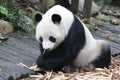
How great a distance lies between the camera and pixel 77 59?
5598 mm

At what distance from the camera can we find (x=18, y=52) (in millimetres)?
6156

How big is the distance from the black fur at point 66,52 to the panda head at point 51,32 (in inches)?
5.8

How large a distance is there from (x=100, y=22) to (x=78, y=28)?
3928 mm

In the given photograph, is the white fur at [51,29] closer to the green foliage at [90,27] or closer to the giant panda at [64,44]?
the giant panda at [64,44]

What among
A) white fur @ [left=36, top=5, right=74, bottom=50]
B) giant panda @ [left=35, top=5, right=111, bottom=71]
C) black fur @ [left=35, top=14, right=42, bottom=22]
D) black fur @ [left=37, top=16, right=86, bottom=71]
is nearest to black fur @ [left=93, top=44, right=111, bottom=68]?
giant panda @ [left=35, top=5, right=111, bottom=71]

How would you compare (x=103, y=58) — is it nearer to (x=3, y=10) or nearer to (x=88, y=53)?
(x=88, y=53)

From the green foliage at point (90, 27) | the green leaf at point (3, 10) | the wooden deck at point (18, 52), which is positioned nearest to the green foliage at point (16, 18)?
the green leaf at point (3, 10)

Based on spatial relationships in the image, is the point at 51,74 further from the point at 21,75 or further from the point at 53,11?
the point at 53,11

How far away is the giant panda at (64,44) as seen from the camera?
5047mm

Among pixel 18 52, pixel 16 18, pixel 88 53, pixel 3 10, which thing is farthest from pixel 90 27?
pixel 88 53

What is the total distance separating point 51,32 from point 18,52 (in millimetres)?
1310

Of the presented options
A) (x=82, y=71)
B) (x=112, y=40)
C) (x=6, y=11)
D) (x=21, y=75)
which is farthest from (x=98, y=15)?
(x=21, y=75)

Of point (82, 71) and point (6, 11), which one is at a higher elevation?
point (6, 11)

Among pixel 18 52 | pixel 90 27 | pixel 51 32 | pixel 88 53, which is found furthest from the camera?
pixel 90 27
